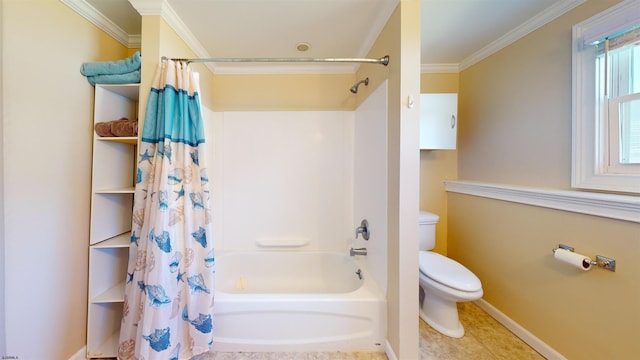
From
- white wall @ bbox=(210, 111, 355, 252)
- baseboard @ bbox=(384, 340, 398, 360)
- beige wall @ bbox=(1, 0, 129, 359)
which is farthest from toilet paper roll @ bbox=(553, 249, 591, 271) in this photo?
beige wall @ bbox=(1, 0, 129, 359)

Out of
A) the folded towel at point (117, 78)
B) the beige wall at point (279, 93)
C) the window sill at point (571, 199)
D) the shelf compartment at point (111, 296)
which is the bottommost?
the shelf compartment at point (111, 296)

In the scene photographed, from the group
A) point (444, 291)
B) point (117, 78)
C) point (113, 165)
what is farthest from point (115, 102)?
point (444, 291)

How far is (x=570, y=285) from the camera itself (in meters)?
1.30

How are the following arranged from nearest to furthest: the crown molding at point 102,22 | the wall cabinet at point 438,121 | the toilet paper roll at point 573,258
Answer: the toilet paper roll at point 573,258, the crown molding at point 102,22, the wall cabinet at point 438,121

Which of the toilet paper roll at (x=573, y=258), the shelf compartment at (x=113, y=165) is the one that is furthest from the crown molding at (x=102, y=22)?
the toilet paper roll at (x=573, y=258)

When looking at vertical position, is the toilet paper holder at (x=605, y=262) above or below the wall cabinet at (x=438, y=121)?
below

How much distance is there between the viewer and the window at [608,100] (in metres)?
1.14

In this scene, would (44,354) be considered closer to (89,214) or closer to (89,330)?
(89,330)

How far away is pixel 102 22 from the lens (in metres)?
1.49

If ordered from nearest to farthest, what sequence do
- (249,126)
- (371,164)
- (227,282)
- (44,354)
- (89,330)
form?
(44,354)
(89,330)
(371,164)
(227,282)
(249,126)

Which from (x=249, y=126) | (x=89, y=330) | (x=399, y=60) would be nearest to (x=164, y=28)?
(x=249, y=126)

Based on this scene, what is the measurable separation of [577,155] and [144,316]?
2.61 m

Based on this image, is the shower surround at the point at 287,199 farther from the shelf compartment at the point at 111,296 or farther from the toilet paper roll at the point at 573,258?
the toilet paper roll at the point at 573,258

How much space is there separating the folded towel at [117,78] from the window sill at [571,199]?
8.56ft
